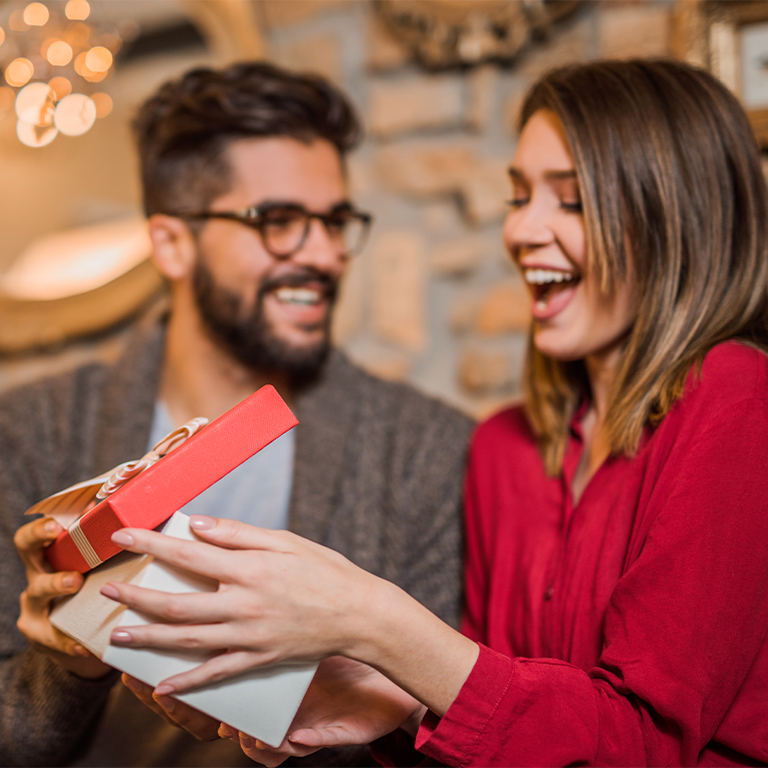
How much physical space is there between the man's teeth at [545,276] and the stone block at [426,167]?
63cm

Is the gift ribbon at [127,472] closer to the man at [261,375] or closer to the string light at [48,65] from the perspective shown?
the man at [261,375]

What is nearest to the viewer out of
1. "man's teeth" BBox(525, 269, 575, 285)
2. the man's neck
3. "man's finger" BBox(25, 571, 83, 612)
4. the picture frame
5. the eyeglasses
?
"man's finger" BBox(25, 571, 83, 612)

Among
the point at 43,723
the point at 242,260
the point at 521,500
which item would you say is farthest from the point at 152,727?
the point at 242,260

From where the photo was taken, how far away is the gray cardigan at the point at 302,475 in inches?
39.8

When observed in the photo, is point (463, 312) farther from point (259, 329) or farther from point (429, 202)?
point (259, 329)

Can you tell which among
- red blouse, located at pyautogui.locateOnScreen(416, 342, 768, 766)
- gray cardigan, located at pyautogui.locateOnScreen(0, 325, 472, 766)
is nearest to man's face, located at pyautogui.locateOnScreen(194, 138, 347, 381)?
gray cardigan, located at pyautogui.locateOnScreen(0, 325, 472, 766)

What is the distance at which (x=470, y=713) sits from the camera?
68 cm

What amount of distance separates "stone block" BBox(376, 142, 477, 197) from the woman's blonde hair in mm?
688

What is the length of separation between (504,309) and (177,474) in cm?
105

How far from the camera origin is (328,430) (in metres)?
1.31

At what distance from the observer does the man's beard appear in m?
1.34

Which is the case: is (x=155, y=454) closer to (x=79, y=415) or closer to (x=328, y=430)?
(x=328, y=430)

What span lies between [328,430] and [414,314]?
434 mm

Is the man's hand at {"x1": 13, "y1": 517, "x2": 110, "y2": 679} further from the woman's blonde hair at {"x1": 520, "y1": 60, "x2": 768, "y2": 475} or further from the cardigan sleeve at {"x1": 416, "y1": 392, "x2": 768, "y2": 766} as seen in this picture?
the woman's blonde hair at {"x1": 520, "y1": 60, "x2": 768, "y2": 475}
